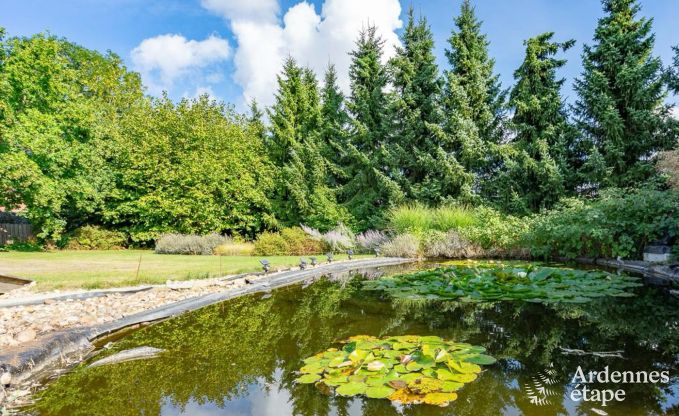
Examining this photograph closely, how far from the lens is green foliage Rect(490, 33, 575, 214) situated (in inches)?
481

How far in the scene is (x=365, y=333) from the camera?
3305mm

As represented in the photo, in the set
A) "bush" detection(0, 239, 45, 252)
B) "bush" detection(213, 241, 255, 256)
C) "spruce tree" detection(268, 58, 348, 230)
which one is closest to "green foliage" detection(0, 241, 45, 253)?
"bush" detection(0, 239, 45, 252)

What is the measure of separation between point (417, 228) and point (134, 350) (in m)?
8.74

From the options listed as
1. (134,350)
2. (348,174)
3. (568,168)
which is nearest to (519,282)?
(134,350)

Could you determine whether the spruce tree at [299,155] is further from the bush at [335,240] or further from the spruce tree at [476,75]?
the spruce tree at [476,75]

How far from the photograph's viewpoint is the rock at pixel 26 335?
2825 mm

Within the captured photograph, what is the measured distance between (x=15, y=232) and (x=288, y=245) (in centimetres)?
1182

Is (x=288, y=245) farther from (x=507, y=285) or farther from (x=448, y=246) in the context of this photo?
(x=507, y=285)

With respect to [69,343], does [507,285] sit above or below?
above

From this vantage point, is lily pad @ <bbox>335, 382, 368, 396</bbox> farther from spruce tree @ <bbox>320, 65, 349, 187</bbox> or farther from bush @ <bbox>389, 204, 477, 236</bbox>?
spruce tree @ <bbox>320, 65, 349, 187</bbox>

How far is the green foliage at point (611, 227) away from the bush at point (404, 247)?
2752 millimetres

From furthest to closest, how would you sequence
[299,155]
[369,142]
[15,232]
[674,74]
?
[299,155] → [369,142] → [15,232] → [674,74]

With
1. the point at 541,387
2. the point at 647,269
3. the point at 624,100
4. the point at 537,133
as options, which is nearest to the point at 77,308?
the point at 541,387

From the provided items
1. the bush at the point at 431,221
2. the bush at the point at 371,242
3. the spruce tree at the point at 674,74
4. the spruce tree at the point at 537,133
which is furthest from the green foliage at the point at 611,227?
the bush at the point at 371,242
